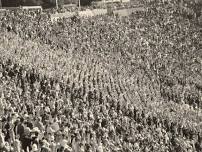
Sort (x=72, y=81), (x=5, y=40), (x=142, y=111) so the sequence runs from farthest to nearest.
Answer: (x=5, y=40), (x=72, y=81), (x=142, y=111)

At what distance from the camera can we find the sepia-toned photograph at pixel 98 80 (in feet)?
50.8

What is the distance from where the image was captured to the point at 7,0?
1917 inches

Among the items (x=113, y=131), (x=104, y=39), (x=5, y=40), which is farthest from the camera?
(x=104, y=39)

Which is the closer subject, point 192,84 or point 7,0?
point 192,84

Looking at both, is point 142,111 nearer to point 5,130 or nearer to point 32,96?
point 32,96

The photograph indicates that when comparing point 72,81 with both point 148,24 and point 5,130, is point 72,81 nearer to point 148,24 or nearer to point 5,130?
point 5,130

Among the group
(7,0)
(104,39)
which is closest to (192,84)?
(104,39)

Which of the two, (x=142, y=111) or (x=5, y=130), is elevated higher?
(x=5, y=130)

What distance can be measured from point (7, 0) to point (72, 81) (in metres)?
26.8

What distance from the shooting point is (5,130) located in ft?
44.5

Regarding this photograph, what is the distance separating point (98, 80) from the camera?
26484 millimetres

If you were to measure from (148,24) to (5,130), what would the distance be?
127 ft

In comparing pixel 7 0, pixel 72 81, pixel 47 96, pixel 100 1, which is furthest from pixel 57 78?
pixel 100 1

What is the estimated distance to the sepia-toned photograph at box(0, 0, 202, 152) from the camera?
1548 centimetres
